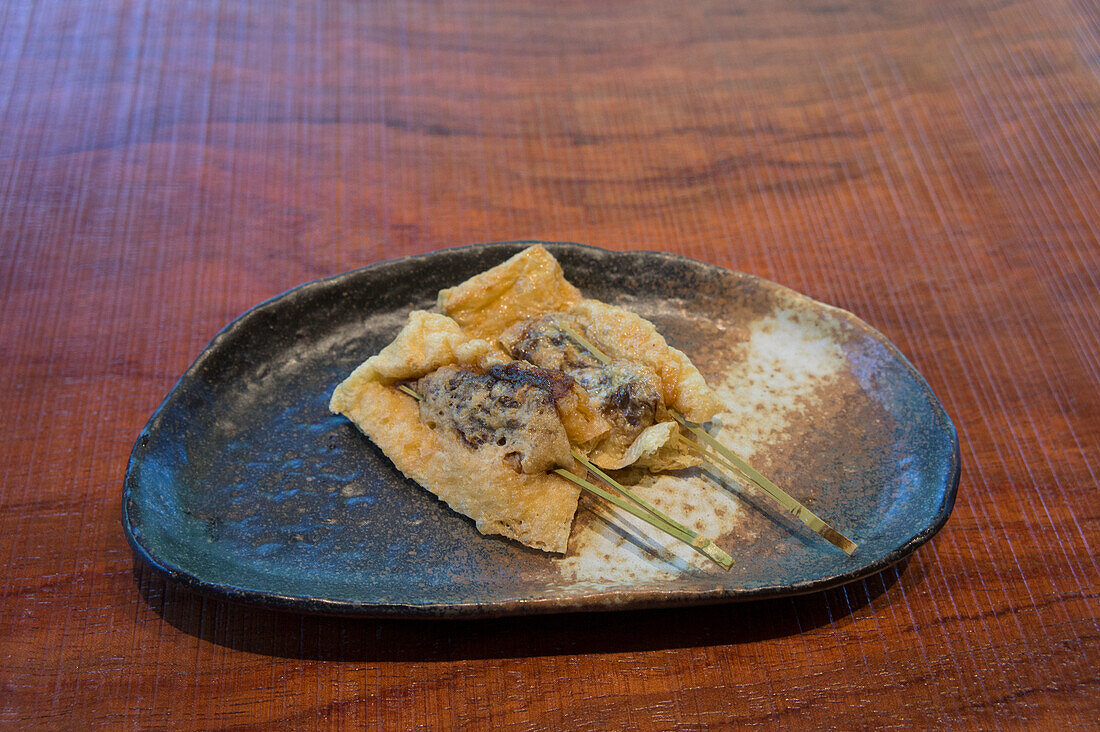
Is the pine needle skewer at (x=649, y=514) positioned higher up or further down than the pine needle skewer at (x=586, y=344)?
further down

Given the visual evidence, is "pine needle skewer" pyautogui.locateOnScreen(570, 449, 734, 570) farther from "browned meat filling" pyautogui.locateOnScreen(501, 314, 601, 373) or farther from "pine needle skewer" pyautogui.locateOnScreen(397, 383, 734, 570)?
"browned meat filling" pyautogui.locateOnScreen(501, 314, 601, 373)

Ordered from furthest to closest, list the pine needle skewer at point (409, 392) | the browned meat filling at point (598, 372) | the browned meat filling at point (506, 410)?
the pine needle skewer at point (409, 392)
the browned meat filling at point (598, 372)
the browned meat filling at point (506, 410)

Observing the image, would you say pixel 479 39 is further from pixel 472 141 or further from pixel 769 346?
pixel 769 346

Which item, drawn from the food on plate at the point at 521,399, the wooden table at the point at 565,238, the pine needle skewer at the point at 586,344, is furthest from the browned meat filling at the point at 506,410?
the wooden table at the point at 565,238

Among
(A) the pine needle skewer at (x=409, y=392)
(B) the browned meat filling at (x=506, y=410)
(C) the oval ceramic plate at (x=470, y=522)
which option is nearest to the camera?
(C) the oval ceramic plate at (x=470, y=522)

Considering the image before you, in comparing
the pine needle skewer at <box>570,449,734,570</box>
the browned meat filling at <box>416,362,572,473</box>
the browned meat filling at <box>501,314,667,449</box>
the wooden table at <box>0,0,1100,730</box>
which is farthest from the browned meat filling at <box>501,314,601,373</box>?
the wooden table at <box>0,0,1100,730</box>

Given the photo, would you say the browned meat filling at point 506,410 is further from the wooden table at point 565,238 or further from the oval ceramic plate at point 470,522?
the wooden table at point 565,238
